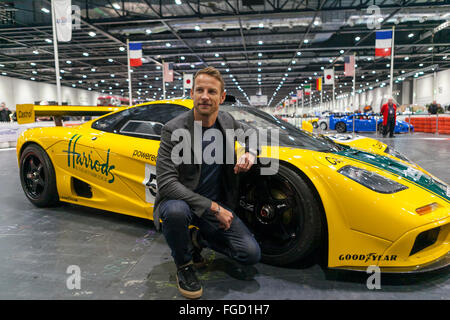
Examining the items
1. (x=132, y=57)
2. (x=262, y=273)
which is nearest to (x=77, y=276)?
(x=262, y=273)

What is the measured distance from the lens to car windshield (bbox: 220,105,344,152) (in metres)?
2.20

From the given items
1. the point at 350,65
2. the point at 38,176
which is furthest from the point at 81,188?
the point at 350,65

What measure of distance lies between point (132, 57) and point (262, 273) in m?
13.1

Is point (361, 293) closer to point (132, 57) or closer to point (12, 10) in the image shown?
point (132, 57)

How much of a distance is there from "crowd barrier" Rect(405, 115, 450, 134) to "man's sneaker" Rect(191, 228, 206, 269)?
1676cm

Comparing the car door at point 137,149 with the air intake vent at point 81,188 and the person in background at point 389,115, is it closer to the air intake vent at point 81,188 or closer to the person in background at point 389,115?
the air intake vent at point 81,188

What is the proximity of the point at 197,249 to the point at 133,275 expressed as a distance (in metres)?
0.43

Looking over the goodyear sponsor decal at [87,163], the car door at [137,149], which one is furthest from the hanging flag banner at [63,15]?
the car door at [137,149]

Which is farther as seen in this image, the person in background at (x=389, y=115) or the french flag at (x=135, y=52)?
the french flag at (x=135, y=52)

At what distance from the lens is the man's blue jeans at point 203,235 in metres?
1.64

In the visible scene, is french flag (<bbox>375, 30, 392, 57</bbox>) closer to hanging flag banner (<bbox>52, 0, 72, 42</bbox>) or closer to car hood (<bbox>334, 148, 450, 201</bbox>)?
hanging flag banner (<bbox>52, 0, 72, 42</bbox>)

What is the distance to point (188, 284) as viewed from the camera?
1.69 m

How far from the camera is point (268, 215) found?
2061mm

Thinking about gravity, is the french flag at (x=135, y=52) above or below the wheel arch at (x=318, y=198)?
above
